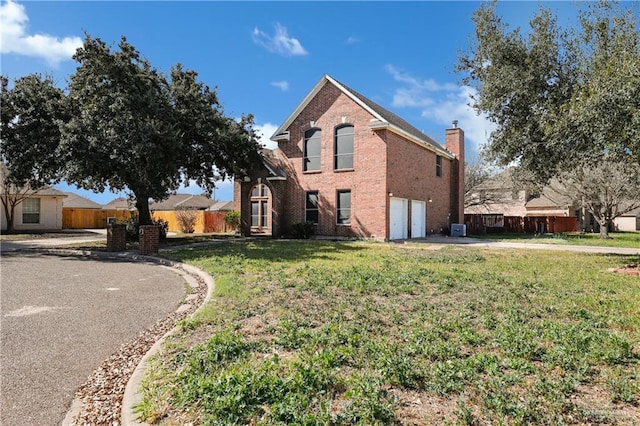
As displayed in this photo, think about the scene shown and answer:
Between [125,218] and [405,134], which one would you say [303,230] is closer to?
[405,134]

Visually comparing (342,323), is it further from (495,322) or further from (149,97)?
(149,97)

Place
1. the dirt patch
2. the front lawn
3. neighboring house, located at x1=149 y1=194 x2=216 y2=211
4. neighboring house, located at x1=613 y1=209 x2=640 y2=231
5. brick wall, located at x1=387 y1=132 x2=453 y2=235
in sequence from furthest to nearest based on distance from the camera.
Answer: neighboring house, located at x1=149 y1=194 x2=216 y2=211
neighboring house, located at x1=613 y1=209 x2=640 y2=231
brick wall, located at x1=387 y1=132 x2=453 y2=235
the dirt patch
the front lawn

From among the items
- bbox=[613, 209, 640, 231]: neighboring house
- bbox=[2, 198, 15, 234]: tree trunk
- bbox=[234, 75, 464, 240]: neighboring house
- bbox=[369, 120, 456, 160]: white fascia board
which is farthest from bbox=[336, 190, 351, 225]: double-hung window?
bbox=[613, 209, 640, 231]: neighboring house

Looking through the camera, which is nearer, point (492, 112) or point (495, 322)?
point (495, 322)

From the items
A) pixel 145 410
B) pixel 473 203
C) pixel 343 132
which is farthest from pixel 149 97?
pixel 473 203

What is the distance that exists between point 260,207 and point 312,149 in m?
8.54

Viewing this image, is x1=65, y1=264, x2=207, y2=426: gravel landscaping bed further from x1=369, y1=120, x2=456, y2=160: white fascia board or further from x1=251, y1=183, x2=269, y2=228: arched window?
x1=251, y1=183, x2=269, y2=228: arched window

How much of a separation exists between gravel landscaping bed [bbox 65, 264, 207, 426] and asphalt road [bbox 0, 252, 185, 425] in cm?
12

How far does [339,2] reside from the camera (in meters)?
12.9

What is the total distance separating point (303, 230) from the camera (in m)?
21.5

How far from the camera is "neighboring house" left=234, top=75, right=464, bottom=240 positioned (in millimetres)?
20469

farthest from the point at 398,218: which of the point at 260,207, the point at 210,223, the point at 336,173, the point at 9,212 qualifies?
the point at 9,212

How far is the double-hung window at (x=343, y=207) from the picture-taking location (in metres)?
21.4

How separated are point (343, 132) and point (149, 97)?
9957mm
